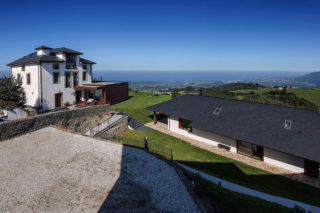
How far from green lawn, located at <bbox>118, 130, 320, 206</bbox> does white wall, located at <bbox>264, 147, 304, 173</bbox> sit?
4.85 ft

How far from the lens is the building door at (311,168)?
13.0 metres

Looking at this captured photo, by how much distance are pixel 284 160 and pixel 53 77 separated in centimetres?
2587

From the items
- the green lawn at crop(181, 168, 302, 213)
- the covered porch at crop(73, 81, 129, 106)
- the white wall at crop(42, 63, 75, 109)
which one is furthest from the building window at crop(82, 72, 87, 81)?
the green lawn at crop(181, 168, 302, 213)

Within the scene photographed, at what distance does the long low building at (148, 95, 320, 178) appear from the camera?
1327 cm

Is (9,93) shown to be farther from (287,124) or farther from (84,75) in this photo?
(287,124)

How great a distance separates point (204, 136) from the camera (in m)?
19.2

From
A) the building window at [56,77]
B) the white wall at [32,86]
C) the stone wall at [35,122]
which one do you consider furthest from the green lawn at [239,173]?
the building window at [56,77]

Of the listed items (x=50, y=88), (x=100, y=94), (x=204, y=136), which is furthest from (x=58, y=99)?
(x=204, y=136)

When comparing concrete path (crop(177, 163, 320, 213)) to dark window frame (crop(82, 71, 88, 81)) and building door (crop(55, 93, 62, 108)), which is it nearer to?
building door (crop(55, 93, 62, 108))

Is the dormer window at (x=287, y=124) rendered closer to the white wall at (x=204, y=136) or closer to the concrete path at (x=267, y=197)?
the white wall at (x=204, y=136)

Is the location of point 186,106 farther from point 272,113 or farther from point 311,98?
point 311,98

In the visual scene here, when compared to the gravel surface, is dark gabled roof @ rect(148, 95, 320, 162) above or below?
above

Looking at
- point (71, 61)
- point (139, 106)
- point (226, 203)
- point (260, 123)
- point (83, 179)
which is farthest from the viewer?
point (139, 106)

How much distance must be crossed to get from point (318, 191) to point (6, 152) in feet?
64.1
